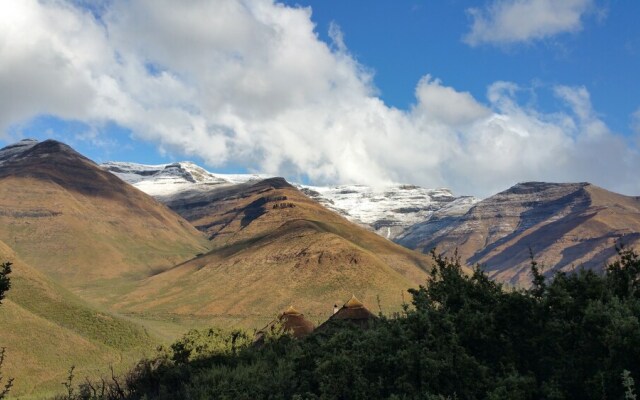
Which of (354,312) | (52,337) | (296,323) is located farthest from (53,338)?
(354,312)

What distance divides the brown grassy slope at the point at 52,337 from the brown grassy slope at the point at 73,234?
182ft

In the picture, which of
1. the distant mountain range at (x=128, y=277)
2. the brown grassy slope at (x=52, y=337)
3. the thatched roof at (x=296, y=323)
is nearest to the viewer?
the thatched roof at (x=296, y=323)

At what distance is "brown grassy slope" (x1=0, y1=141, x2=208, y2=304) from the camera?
14225cm

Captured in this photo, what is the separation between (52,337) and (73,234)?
10440 centimetres

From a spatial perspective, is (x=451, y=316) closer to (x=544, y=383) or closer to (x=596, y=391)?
(x=544, y=383)

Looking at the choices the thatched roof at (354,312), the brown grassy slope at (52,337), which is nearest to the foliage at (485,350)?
the thatched roof at (354,312)

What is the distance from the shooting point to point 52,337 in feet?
205

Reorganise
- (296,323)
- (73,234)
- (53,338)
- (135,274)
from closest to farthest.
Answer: (296,323) < (53,338) < (135,274) < (73,234)

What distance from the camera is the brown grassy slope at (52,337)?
53.7 m

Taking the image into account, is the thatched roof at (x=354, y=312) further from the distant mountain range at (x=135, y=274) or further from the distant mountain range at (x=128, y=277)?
the distant mountain range at (x=135, y=274)

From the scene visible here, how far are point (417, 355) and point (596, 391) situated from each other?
325cm

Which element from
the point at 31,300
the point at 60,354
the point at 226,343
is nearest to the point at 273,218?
the point at 31,300

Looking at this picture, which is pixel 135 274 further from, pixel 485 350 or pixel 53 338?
pixel 485 350

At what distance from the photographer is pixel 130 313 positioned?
347 feet
